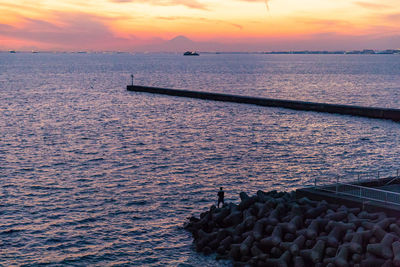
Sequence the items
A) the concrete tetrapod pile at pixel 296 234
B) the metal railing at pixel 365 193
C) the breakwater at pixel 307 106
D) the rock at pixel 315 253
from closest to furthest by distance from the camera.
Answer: the concrete tetrapod pile at pixel 296 234 → the rock at pixel 315 253 → the metal railing at pixel 365 193 → the breakwater at pixel 307 106

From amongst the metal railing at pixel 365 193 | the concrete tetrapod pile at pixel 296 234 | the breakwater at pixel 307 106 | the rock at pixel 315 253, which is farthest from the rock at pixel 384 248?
the breakwater at pixel 307 106

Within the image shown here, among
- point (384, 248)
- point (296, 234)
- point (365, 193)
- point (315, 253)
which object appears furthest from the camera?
point (365, 193)

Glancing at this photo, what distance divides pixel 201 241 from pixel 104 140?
30702 mm

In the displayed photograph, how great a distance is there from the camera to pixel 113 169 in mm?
37938

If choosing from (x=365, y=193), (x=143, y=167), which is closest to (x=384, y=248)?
(x=365, y=193)

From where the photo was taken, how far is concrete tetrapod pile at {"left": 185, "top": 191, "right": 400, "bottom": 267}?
17.7 metres

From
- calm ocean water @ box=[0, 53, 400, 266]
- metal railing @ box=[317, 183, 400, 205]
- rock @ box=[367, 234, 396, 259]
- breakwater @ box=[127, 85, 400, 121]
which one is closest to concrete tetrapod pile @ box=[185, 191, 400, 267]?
rock @ box=[367, 234, 396, 259]

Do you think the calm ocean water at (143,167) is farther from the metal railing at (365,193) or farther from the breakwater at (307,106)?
the metal railing at (365,193)

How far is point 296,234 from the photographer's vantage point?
20031 millimetres

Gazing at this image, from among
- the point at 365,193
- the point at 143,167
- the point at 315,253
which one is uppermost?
the point at 365,193

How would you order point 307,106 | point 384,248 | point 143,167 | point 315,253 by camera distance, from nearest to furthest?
point 384,248 < point 315,253 < point 143,167 < point 307,106

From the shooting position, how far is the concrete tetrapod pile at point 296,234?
58.2 ft

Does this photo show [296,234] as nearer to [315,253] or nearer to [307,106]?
[315,253]

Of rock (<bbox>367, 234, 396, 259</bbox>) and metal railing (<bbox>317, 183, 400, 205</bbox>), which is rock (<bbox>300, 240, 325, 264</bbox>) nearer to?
rock (<bbox>367, 234, 396, 259</bbox>)
